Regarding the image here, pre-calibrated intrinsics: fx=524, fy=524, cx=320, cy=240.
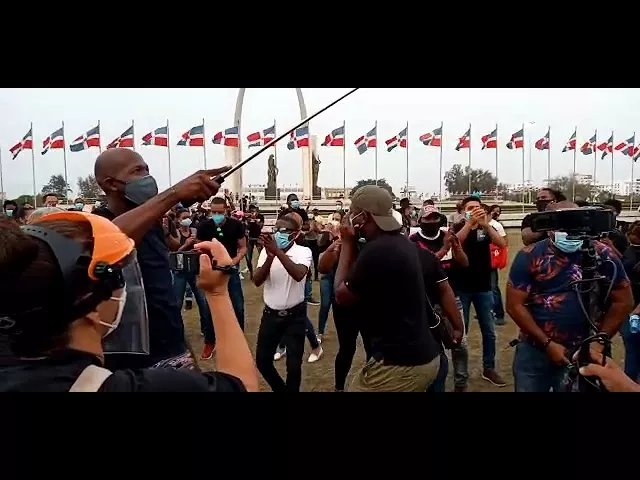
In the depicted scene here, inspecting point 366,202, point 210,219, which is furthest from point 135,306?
point 210,219

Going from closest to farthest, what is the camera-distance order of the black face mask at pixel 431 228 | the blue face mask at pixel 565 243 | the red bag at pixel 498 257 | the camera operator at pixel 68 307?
the camera operator at pixel 68 307 < the blue face mask at pixel 565 243 < the black face mask at pixel 431 228 < the red bag at pixel 498 257

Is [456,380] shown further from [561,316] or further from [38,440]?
[38,440]

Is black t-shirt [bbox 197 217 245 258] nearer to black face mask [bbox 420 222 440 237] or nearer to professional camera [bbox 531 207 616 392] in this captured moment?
black face mask [bbox 420 222 440 237]

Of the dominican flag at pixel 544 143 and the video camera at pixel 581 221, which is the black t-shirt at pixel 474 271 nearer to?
the video camera at pixel 581 221

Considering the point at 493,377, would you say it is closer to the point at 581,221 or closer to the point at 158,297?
the point at 581,221

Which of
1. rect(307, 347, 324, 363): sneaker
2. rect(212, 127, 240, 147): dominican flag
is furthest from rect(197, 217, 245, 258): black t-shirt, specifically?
rect(307, 347, 324, 363): sneaker

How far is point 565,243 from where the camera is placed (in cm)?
234

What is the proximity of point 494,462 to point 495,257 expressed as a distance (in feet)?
11.9

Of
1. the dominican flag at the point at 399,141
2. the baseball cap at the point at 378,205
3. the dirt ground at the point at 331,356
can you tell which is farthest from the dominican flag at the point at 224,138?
the dominican flag at the point at 399,141

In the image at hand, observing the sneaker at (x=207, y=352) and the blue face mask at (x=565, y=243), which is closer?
the blue face mask at (x=565, y=243)

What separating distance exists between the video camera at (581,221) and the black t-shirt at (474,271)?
6.65 feet

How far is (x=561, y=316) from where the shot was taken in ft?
7.80

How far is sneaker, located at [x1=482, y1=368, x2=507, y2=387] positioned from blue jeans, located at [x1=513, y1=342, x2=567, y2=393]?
1.63 metres

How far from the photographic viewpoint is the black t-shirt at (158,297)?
1850mm
